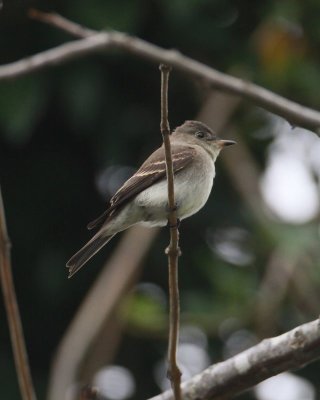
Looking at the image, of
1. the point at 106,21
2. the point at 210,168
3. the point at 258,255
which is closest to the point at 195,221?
the point at 258,255

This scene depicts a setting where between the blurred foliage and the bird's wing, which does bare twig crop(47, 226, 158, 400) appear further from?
the bird's wing

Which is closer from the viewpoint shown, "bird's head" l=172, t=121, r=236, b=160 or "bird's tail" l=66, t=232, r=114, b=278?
"bird's tail" l=66, t=232, r=114, b=278

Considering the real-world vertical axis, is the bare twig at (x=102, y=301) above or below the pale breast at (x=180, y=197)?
below

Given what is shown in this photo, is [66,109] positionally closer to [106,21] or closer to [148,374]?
[106,21]

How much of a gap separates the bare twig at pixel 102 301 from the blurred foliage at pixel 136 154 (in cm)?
14

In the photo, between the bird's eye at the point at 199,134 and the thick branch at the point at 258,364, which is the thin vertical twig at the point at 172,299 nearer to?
the thick branch at the point at 258,364

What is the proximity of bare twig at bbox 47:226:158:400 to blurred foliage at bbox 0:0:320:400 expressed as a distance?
5.7 inches

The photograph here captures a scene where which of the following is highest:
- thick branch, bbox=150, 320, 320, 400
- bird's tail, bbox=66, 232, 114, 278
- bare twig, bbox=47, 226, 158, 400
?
thick branch, bbox=150, 320, 320, 400

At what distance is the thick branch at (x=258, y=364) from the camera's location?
3336 millimetres

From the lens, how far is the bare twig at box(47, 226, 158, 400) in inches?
232

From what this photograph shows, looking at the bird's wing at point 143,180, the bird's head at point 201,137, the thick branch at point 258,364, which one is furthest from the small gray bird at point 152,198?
the thick branch at point 258,364

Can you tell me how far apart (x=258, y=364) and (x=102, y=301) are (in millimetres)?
2918

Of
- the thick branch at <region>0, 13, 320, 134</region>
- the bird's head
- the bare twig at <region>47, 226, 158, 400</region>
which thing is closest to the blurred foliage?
the bare twig at <region>47, 226, 158, 400</region>

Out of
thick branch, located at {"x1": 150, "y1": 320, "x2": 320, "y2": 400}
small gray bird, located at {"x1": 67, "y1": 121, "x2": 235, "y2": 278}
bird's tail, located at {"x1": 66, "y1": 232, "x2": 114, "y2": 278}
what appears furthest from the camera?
small gray bird, located at {"x1": 67, "y1": 121, "x2": 235, "y2": 278}
